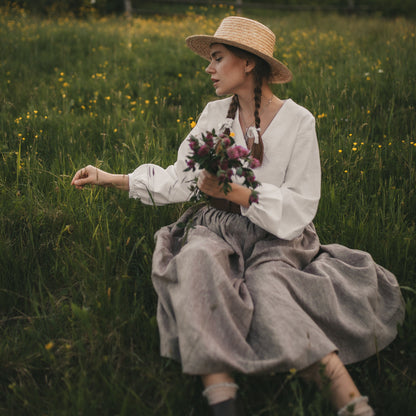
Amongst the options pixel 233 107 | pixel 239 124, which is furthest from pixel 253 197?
pixel 233 107

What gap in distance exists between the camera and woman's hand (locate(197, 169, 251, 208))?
1.93m

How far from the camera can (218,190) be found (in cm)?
195

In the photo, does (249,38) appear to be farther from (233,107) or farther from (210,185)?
(210,185)

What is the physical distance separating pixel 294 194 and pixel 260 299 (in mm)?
575

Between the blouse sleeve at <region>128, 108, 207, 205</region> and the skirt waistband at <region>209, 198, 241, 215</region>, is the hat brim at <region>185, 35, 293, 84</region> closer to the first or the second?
the blouse sleeve at <region>128, 108, 207, 205</region>

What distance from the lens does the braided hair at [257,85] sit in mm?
2217

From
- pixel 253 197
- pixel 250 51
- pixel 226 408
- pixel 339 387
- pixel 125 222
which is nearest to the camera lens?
pixel 226 408

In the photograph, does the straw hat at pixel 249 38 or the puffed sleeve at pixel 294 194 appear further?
the straw hat at pixel 249 38

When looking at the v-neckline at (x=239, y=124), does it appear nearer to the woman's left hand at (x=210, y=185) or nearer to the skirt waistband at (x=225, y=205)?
the skirt waistband at (x=225, y=205)

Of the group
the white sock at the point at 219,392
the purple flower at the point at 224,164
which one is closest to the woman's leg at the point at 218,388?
the white sock at the point at 219,392

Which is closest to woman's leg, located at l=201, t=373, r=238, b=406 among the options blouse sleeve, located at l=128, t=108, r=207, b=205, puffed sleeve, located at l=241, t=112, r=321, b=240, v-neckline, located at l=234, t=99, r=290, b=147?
puffed sleeve, located at l=241, t=112, r=321, b=240

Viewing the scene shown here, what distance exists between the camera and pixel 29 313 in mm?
2211

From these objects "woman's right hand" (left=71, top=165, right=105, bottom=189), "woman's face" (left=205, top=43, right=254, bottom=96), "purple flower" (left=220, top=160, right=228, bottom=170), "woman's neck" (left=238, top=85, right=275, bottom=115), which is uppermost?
"woman's face" (left=205, top=43, right=254, bottom=96)

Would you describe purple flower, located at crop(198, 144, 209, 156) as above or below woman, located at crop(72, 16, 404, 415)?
above
